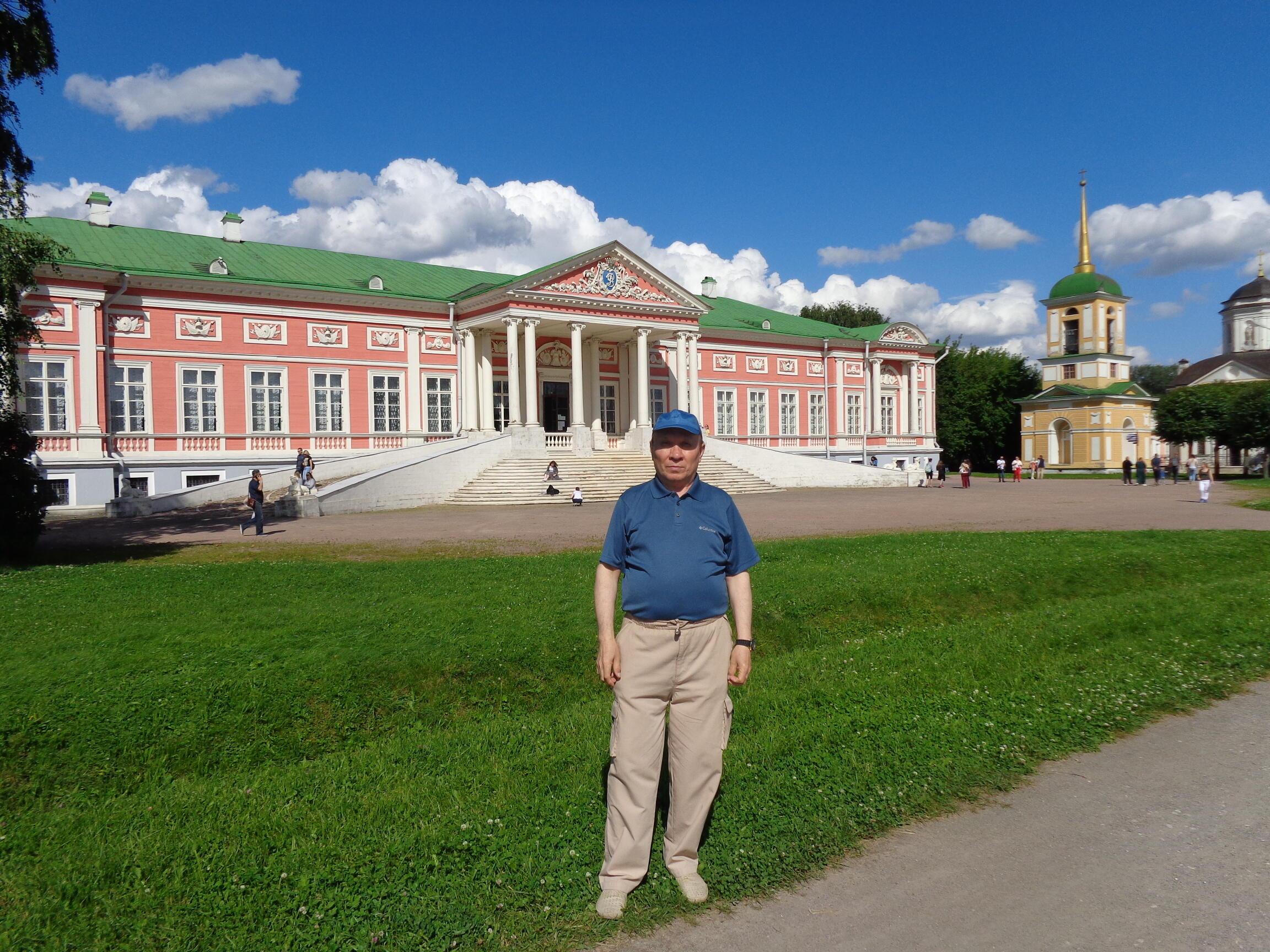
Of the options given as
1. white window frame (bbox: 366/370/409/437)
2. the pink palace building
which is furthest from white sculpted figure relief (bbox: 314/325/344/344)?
white window frame (bbox: 366/370/409/437)

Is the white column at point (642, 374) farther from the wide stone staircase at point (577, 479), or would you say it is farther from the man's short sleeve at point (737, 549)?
the man's short sleeve at point (737, 549)

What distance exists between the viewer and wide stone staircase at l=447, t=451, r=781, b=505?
29.0 meters

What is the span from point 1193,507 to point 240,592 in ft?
83.3

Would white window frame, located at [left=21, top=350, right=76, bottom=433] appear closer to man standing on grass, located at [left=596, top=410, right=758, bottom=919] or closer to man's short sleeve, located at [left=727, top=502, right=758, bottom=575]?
man standing on grass, located at [left=596, top=410, right=758, bottom=919]

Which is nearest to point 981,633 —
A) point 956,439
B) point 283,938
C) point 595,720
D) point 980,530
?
point 595,720

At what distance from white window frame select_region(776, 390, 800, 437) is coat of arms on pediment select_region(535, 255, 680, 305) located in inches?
479

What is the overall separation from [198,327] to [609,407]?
58.4 feet

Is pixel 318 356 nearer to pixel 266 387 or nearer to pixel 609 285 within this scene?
pixel 266 387

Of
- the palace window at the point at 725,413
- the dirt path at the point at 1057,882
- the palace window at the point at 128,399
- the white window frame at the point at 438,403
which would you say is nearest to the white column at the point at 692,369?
the palace window at the point at 725,413

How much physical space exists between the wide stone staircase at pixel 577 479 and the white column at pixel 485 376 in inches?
176

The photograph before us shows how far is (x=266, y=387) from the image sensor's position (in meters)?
33.2

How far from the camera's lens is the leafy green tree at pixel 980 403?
2648 inches

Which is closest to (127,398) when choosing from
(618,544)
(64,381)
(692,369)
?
(64,381)

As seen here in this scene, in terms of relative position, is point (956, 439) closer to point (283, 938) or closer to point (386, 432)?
point (386, 432)
